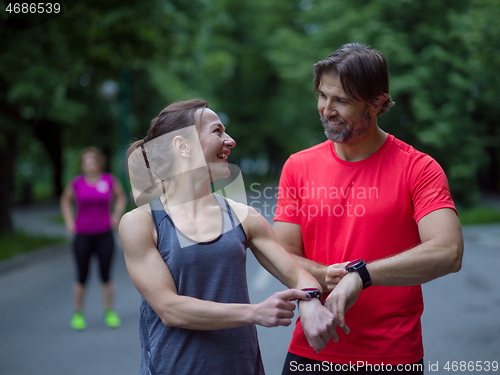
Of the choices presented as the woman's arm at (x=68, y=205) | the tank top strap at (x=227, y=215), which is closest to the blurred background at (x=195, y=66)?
the tank top strap at (x=227, y=215)

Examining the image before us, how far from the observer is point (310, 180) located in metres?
2.72

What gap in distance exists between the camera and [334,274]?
2.45 metres

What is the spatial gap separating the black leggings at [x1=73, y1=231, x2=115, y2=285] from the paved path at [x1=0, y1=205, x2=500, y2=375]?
0.63 metres

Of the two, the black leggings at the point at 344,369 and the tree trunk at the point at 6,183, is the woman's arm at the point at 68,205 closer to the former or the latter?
the black leggings at the point at 344,369

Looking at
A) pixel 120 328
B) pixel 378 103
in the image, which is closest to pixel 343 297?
pixel 378 103

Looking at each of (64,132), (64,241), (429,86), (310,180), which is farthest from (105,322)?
(64,132)

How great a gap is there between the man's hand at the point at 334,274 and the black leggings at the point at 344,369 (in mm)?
365

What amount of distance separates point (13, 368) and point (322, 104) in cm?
448

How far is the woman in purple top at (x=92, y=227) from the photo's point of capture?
7.21 meters

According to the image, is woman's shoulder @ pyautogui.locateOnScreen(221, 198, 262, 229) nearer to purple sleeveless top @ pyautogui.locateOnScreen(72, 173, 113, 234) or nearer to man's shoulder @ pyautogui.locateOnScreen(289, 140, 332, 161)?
man's shoulder @ pyautogui.locateOnScreen(289, 140, 332, 161)

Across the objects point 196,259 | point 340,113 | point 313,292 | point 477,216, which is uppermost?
point 340,113

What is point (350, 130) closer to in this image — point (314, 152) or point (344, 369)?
point (314, 152)

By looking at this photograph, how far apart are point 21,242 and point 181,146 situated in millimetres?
13304

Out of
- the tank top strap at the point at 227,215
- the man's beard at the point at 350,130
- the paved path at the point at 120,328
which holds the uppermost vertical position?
the man's beard at the point at 350,130
